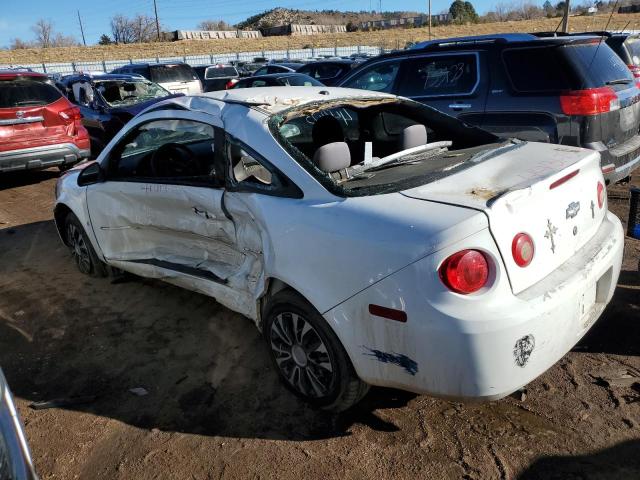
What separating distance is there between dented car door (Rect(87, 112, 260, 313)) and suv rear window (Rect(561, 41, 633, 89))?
371 cm

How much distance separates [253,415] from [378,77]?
5.21 m

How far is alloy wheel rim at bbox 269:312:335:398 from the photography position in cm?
278

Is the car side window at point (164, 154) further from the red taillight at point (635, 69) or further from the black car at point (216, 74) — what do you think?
the black car at point (216, 74)

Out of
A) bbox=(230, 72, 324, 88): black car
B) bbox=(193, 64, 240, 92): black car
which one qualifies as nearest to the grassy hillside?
bbox=(193, 64, 240, 92): black car

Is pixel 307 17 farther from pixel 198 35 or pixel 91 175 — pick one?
pixel 91 175

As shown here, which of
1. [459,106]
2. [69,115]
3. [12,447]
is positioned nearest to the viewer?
[12,447]

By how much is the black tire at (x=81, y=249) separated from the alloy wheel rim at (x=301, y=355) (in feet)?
7.93

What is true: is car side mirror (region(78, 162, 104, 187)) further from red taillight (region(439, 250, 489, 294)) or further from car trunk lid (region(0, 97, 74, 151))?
car trunk lid (region(0, 97, 74, 151))

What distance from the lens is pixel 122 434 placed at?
286 cm

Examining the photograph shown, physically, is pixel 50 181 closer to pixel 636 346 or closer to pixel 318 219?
pixel 318 219

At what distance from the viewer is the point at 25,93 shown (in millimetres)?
8328

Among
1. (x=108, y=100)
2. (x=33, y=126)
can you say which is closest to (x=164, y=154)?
(x=33, y=126)

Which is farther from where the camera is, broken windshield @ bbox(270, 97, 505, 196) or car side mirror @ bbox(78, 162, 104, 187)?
car side mirror @ bbox(78, 162, 104, 187)

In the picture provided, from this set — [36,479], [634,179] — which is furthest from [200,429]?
[634,179]
